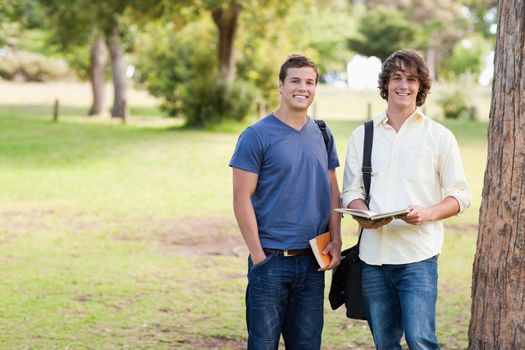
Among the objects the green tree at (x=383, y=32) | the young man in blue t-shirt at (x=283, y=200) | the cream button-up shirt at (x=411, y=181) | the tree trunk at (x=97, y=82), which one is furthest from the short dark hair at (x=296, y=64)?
the green tree at (x=383, y=32)

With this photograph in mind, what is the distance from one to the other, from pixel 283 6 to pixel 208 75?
3454mm

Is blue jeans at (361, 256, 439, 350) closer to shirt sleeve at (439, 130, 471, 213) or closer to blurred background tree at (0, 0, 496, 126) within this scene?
shirt sleeve at (439, 130, 471, 213)

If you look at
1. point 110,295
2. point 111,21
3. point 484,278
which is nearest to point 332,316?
point 110,295

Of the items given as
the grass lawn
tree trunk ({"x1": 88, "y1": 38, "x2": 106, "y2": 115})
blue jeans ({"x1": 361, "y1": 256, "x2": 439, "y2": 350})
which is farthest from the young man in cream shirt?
tree trunk ({"x1": 88, "y1": 38, "x2": 106, "y2": 115})

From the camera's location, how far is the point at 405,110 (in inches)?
176

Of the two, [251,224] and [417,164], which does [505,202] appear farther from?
[251,224]

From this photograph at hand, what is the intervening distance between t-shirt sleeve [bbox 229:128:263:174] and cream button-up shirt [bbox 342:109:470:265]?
59 cm

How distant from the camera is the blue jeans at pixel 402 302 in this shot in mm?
4332

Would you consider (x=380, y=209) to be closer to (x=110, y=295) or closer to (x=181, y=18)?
(x=110, y=295)

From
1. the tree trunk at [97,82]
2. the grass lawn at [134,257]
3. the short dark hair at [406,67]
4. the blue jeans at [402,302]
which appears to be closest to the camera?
the blue jeans at [402,302]

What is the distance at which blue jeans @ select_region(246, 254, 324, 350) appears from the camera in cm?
454

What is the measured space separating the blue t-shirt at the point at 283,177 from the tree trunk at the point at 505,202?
36.7 inches

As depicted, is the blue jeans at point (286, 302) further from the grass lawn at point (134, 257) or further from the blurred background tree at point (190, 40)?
the blurred background tree at point (190, 40)

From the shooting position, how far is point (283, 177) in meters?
4.50
